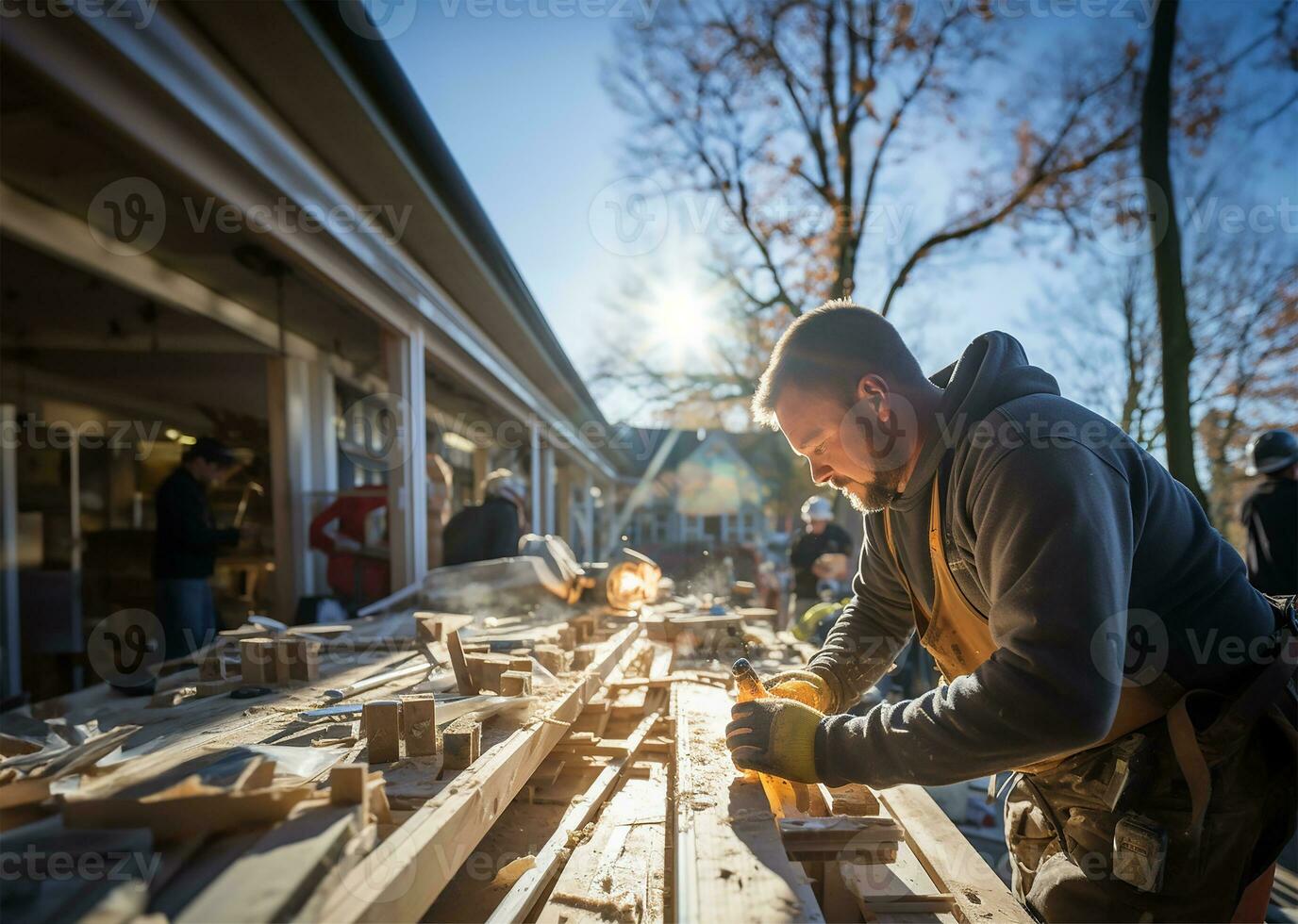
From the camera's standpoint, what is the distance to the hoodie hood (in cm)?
165

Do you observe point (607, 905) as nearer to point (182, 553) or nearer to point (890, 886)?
point (890, 886)

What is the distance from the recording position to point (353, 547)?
6.33 meters

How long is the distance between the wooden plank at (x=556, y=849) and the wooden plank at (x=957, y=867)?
0.85 metres

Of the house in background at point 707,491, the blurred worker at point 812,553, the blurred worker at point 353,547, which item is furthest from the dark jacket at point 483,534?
the house in background at point 707,491

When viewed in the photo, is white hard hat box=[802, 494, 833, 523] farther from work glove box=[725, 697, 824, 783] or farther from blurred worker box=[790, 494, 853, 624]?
work glove box=[725, 697, 824, 783]

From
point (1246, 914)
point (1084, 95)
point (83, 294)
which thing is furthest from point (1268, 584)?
point (1084, 95)

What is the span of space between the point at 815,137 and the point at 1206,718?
15.0 m

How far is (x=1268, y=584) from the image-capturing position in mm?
5438

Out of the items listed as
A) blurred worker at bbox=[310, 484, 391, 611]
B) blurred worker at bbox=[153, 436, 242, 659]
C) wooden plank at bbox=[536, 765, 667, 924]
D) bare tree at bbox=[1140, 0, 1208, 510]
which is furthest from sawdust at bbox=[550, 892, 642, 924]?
bare tree at bbox=[1140, 0, 1208, 510]

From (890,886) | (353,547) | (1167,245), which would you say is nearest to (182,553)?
(353,547)

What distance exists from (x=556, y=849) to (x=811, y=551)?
639 centimetres

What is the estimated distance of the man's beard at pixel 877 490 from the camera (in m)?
1.84

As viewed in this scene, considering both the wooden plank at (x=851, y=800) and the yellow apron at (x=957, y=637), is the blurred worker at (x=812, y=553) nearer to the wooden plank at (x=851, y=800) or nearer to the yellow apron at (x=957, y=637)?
the yellow apron at (x=957, y=637)

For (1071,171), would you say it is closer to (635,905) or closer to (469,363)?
(469,363)
